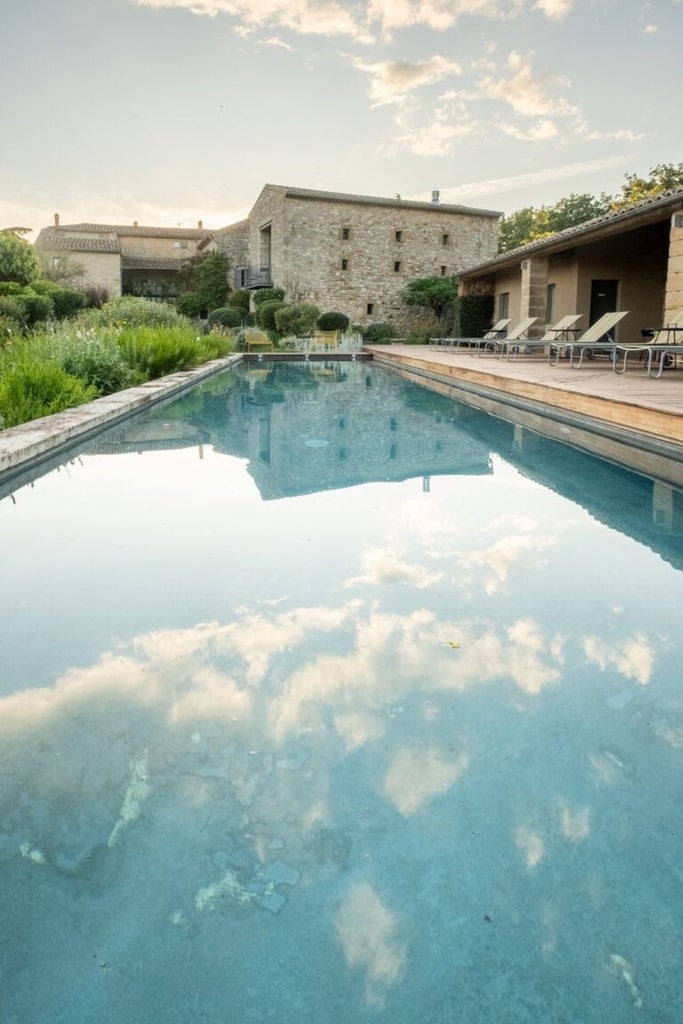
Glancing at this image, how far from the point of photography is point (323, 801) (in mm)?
1497

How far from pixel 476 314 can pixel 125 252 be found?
29777mm

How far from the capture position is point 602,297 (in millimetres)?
16094

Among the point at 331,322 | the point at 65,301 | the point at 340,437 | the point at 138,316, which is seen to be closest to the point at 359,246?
the point at 331,322

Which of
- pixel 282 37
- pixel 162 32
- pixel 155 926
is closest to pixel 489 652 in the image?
pixel 155 926

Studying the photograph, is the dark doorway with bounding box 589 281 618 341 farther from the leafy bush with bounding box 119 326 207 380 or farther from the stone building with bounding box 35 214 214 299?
the stone building with bounding box 35 214 214 299

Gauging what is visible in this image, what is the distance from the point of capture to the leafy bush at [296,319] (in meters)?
22.7

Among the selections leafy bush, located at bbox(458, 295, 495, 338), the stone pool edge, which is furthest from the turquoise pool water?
leafy bush, located at bbox(458, 295, 495, 338)

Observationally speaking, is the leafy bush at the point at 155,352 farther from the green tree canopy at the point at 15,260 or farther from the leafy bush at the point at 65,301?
the green tree canopy at the point at 15,260

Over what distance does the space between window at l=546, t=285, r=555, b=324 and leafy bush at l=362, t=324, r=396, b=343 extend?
9636 millimetres

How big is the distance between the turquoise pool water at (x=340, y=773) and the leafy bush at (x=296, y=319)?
20020mm

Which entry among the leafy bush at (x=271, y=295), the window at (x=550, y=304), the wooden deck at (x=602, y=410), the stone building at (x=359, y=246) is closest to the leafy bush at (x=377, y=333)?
the stone building at (x=359, y=246)

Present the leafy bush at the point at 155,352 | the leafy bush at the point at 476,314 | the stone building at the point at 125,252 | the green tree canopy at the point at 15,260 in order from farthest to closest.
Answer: the stone building at the point at 125,252 < the green tree canopy at the point at 15,260 < the leafy bush at the point at 476,314 < the leafy bush at the point at 155,352

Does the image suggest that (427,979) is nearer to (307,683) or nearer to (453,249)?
(307,683)

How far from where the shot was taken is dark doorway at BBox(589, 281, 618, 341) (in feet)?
52.5
